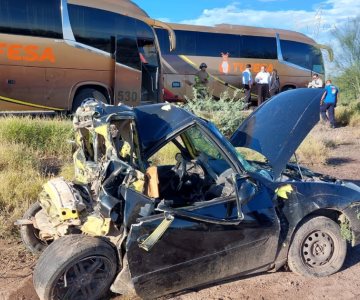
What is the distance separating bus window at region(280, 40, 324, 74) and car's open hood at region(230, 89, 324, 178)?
18822 mm

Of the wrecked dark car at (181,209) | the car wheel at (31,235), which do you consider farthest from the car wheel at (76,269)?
the car wheel at (31,235)

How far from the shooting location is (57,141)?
9.12 meters

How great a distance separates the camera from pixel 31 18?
38.6ft

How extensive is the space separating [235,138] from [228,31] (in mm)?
16791

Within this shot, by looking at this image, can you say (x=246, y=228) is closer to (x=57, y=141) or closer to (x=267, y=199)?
(x=267, y=199)

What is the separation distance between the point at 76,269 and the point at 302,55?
21.7 metres

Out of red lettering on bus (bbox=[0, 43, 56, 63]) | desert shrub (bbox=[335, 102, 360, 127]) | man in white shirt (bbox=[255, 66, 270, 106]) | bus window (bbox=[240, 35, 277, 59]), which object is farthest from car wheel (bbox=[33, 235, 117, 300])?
bus window (bbox=[240, 35, 277, 59])

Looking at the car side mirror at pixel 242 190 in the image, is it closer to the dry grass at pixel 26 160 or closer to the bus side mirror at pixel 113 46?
the dry grass at pixel 26 160

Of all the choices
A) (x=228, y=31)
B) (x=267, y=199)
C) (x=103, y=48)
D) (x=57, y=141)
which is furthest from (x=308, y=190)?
(x=228, y=31)

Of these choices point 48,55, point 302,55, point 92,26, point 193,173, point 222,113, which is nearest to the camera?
point 193,173

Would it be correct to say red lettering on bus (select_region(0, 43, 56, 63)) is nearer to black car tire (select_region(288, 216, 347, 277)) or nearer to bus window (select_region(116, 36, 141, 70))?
bus window (select_region(116, 36, 141, 70))

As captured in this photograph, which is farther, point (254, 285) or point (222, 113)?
point (222, 113)

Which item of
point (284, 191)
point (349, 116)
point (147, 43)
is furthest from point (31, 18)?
point (349, 116)

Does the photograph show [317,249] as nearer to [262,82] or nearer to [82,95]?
[82,95]
